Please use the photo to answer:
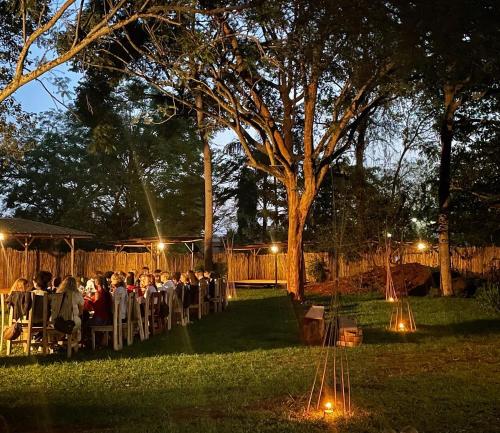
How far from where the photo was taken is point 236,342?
41.8ft

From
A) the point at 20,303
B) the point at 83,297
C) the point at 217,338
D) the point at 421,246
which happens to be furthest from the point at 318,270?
the point at 20,303

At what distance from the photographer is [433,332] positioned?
14.2 metres

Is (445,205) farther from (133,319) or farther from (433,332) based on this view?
(133,319)

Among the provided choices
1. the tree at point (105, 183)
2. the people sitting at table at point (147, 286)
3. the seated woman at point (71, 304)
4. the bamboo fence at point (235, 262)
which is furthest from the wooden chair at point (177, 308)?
the tree at point (105, 183)

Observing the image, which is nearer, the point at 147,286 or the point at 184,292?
the point at 147,286

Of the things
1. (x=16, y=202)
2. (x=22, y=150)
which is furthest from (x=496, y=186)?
(x=16, y=202)

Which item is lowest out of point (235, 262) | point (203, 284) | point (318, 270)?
point (203, 284)

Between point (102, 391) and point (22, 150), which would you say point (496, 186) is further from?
point (102, 391)

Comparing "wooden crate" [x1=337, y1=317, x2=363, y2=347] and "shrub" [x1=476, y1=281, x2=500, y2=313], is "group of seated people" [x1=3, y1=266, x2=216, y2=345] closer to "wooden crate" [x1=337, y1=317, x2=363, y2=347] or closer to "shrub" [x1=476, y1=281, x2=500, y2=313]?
"wooden crate" [x1=337, y1=317, x2=363, y2=347]

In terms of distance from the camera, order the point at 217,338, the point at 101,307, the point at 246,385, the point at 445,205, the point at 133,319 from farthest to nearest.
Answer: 1. the point at 445,205
2. the point at 217,338
3. the point at 133,319
4. the point at 101,307
5. the point at 246,385

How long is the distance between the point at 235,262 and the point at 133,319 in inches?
885

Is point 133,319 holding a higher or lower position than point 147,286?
lower

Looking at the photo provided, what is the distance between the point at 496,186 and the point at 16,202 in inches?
1135

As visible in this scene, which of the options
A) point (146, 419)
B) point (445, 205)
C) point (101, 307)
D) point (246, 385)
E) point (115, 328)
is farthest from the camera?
point (445, 205)
